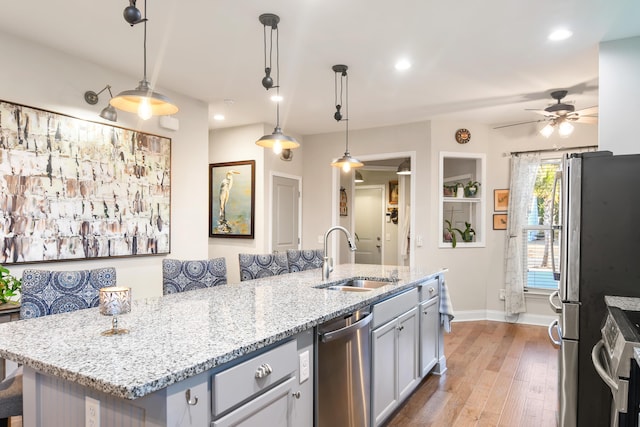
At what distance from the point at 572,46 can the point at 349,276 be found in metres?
2.48

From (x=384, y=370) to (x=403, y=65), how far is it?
2507 mm

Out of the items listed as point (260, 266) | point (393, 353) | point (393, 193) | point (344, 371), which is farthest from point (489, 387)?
point (393, 193)

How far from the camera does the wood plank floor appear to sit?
2.74 meters

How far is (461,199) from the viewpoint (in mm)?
5508

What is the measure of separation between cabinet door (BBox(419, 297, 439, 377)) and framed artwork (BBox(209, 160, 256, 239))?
291 cm

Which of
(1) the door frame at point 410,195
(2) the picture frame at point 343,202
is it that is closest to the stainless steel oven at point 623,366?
(1) the door frame at point 410,195

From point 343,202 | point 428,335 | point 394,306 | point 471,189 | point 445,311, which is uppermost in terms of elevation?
point 471,189

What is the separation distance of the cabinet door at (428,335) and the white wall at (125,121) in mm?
2558

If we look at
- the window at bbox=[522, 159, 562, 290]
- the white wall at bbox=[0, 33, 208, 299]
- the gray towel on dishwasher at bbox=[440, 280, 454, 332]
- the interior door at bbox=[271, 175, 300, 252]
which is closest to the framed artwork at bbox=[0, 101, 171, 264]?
the white wall at bbox=[0, 33, 208, 299]

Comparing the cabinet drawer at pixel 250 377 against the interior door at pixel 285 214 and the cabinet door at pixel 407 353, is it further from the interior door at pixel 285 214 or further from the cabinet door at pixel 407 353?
the interior door at pixel 285 214

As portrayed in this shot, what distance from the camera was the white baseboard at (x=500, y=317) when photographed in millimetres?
5250

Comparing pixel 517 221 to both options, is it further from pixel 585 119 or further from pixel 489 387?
pixel 489 387

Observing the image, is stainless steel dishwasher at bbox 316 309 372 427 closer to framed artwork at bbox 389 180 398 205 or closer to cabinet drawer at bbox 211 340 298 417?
cabinet drawer at bbox 211 340 298 417

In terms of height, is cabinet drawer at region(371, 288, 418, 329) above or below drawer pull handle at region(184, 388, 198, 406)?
below
